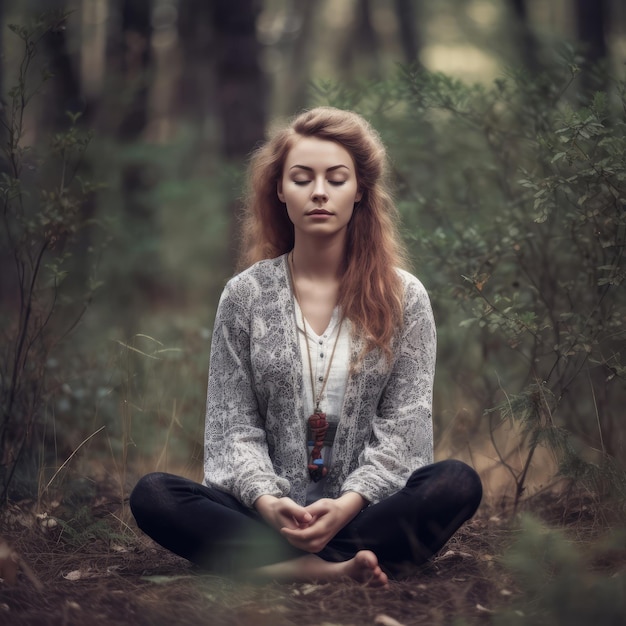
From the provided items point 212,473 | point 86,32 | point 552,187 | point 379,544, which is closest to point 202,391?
point 212,473

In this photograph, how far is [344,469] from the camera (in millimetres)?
3236

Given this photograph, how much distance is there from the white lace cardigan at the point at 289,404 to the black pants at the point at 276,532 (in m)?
0.11

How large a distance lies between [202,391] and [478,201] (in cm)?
175

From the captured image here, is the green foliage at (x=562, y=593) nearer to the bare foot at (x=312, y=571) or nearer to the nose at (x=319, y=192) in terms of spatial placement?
the bare foot at (x=312, y=571)

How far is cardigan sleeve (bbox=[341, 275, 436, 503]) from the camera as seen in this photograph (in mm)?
3135

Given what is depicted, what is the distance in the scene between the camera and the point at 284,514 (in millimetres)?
2930

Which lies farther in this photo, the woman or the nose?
the nose

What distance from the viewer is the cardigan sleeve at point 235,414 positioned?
3.14 m

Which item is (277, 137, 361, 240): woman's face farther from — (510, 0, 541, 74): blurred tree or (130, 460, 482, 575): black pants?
(510, 0, 541, 74): blurred tree

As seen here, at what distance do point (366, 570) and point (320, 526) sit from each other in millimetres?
219

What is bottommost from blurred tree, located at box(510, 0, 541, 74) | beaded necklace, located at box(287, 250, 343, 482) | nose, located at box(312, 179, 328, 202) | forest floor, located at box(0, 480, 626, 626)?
forest floor, located at box(0, 480, 626, 626)

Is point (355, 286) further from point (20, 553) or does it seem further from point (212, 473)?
point (20, 553)

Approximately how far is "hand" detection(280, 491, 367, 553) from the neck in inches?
35.8

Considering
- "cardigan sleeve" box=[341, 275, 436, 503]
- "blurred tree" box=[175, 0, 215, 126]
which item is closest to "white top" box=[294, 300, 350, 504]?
"cardigan sleeve" box=[341, 275, 436, 503]
